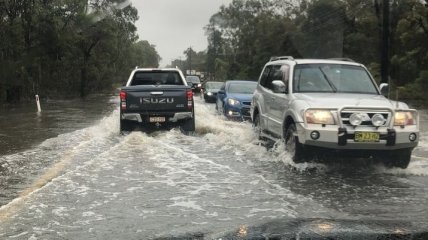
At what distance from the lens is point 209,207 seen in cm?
641

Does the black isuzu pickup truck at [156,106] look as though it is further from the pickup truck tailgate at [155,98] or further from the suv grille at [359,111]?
the suv grille at [359,111]

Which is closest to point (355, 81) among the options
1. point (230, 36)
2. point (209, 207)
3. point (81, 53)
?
point (209, 207)

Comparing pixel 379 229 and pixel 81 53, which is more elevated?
pixel 81 53

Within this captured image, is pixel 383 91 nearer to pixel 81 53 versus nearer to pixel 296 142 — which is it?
pixel 296 142

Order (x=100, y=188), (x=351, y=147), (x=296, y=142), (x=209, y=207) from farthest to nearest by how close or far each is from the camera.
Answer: (x=296, y=142) → (x=351, y=147) → (x=100, y=188) → (x=209, y=207)

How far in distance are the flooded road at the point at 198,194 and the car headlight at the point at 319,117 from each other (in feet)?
2.82

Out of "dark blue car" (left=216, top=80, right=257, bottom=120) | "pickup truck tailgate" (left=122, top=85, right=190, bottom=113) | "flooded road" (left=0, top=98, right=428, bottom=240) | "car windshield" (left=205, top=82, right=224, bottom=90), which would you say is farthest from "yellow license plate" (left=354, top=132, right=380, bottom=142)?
"car windshield" (left=205, top=82, right=224, bottom=90)

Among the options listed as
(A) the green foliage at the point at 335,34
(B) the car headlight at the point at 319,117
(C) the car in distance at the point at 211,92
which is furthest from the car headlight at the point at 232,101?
(A) the green foliage at the point at 335,34

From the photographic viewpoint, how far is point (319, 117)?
8.45 m

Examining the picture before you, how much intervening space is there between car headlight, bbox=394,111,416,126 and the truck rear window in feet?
24.7

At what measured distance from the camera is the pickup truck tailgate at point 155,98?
13.6 meters

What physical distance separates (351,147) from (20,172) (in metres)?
5.25

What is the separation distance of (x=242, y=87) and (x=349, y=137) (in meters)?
11.8

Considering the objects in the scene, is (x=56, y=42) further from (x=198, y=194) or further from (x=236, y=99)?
(x=198, y=194)
